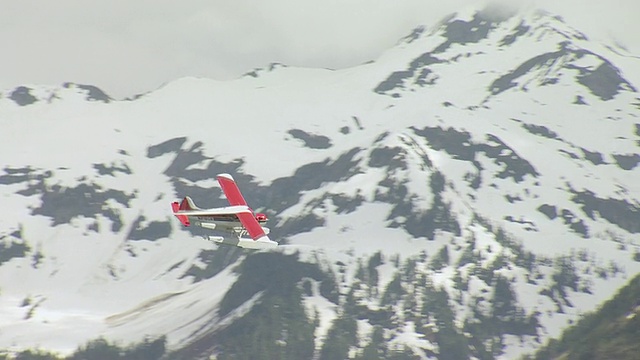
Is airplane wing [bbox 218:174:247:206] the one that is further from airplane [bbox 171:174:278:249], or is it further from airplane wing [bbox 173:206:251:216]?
airplane wing [bbox 173:206:251:216]

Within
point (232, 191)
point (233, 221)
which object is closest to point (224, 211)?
point (233, 221)

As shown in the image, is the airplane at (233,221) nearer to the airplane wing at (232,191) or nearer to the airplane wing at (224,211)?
the airplane wing at (224,211)

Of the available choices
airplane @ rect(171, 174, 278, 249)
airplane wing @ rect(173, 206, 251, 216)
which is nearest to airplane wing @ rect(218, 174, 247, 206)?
airplane @ rect(171, 174, 278, 249)

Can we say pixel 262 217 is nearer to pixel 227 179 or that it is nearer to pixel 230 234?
pixel 230 234

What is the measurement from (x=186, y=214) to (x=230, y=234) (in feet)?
25.4

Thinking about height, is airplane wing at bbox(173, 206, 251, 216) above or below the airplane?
above

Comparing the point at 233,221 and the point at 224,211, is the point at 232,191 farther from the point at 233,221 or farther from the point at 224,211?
the point at 224,211

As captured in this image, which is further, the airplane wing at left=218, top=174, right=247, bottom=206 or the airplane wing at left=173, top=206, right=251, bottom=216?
the airplane wing at left=218, top=174, right=247, bottom=206

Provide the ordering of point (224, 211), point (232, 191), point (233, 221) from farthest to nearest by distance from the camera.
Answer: point (232, 191) < point (233, 221) < point (224, 211)

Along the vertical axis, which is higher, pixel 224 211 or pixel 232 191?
pixel 224 211

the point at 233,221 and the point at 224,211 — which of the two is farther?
the point at 233,221

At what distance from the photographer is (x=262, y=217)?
180m

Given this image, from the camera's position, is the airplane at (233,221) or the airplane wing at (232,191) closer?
the airplane at (233,221)

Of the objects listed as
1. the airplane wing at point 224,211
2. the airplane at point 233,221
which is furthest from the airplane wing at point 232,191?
the airplane wing at point 224,211
